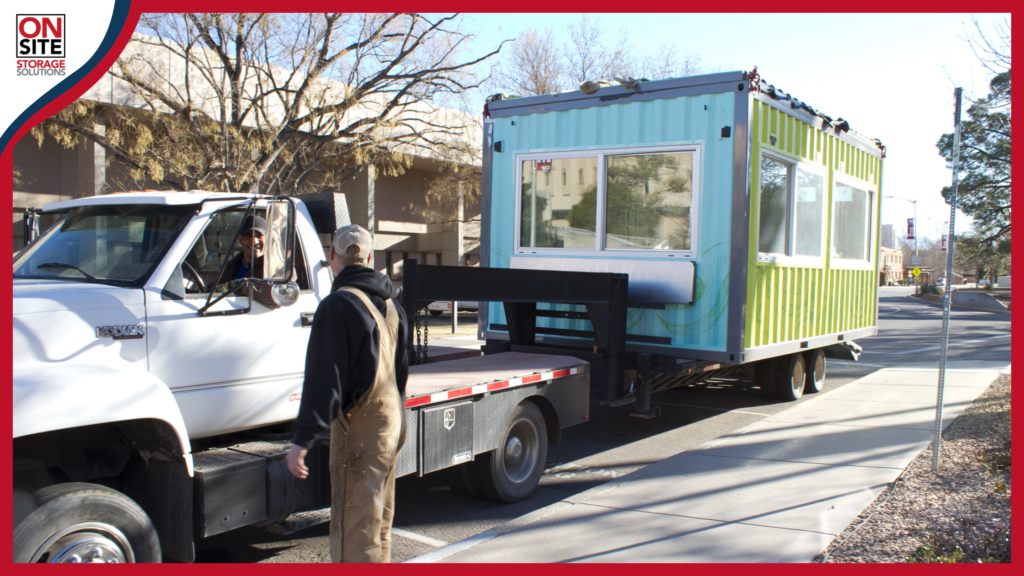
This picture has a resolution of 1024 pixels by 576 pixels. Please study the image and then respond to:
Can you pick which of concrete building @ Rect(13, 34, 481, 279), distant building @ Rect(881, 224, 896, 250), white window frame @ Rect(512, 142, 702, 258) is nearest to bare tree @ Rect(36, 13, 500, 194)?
concrete building @ Rect(13, 34, 481, 279)

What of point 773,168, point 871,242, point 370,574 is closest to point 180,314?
point 370,574

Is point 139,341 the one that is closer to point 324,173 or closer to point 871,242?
point 871,242

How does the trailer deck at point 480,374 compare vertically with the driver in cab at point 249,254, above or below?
below

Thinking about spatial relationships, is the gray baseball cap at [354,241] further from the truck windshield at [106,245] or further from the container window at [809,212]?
the container window at [809,212]

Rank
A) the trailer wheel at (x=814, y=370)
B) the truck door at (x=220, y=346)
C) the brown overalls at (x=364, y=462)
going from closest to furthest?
1. the brown overalls at (x=364, y=462)
2. the truck door at (x=220, y=346)
3. the trailer wheel at (x=814, y=370)

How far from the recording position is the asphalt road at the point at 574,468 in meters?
5.02

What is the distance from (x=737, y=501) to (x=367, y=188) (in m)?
26.5

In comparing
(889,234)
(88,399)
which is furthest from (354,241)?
(889,234)

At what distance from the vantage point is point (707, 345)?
24.4 feet

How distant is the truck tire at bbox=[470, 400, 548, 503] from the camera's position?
18.7ft

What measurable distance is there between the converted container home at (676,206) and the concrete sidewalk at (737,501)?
97cm

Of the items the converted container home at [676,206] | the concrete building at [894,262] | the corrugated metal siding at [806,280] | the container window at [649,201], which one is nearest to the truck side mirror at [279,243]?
the converted container home at [676,206]

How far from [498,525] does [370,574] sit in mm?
1923

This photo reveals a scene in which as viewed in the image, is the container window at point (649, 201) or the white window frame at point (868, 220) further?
the white window frame at point (868, 220)
